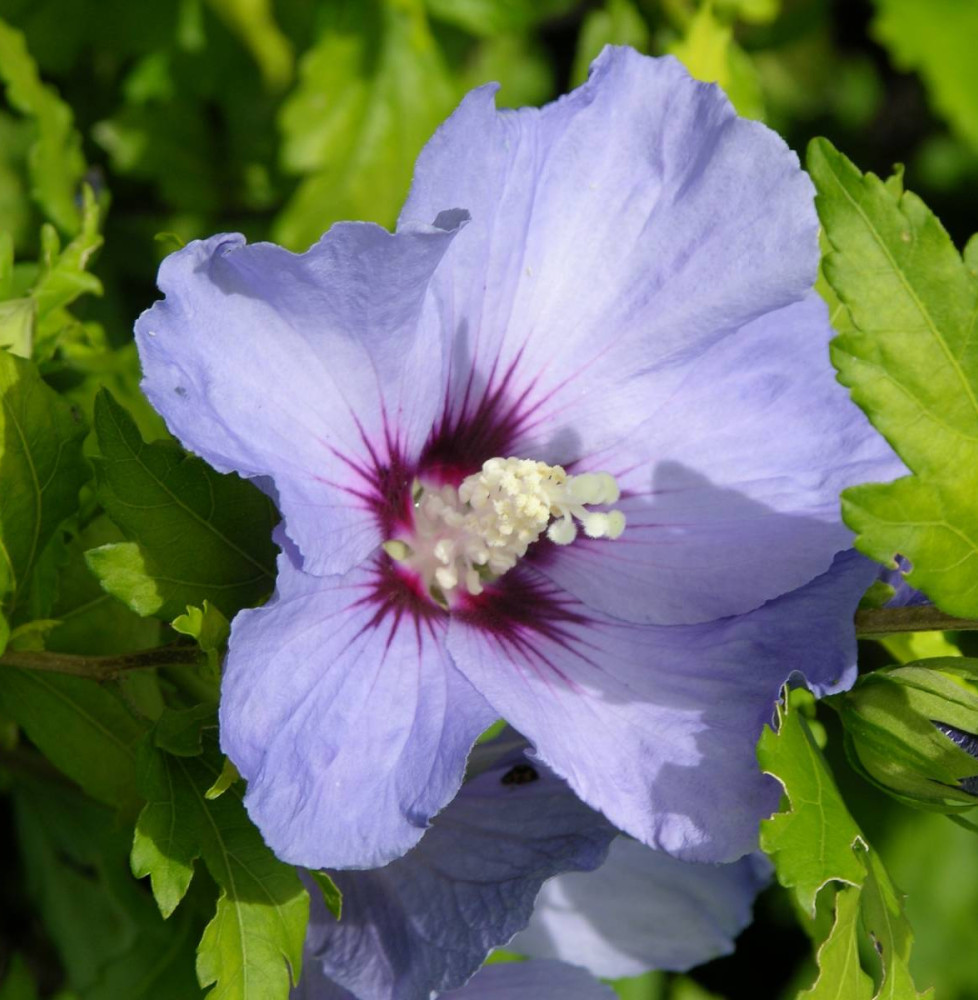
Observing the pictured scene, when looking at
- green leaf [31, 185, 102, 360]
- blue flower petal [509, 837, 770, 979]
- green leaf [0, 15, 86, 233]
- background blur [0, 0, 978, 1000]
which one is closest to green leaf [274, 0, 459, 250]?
background blur [0, 0, 978, 1000]

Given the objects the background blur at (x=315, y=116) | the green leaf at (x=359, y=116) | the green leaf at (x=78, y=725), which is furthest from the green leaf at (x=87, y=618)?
the green leaf at (x=359, y=116)

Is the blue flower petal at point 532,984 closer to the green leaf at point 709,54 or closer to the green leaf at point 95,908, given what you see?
the green leaf at point 95,908

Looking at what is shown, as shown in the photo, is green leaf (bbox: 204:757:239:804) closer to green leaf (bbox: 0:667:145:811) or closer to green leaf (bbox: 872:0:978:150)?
green leaf (bbox: 0:667:145:811)

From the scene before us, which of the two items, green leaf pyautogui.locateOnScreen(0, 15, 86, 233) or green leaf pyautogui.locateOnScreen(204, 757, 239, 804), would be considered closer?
green leaf pyautogui.locateOnScreen(204, 757, 239, 804)

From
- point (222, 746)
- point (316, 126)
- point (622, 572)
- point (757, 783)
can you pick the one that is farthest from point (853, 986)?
point (316, 126)

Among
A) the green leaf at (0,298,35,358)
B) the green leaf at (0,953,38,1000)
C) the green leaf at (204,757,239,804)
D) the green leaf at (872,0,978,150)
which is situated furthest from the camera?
the green leaf at (872,0,978,150)

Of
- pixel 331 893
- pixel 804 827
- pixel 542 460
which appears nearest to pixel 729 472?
pixel 542 460

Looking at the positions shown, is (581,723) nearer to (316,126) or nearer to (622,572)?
(622,572)
